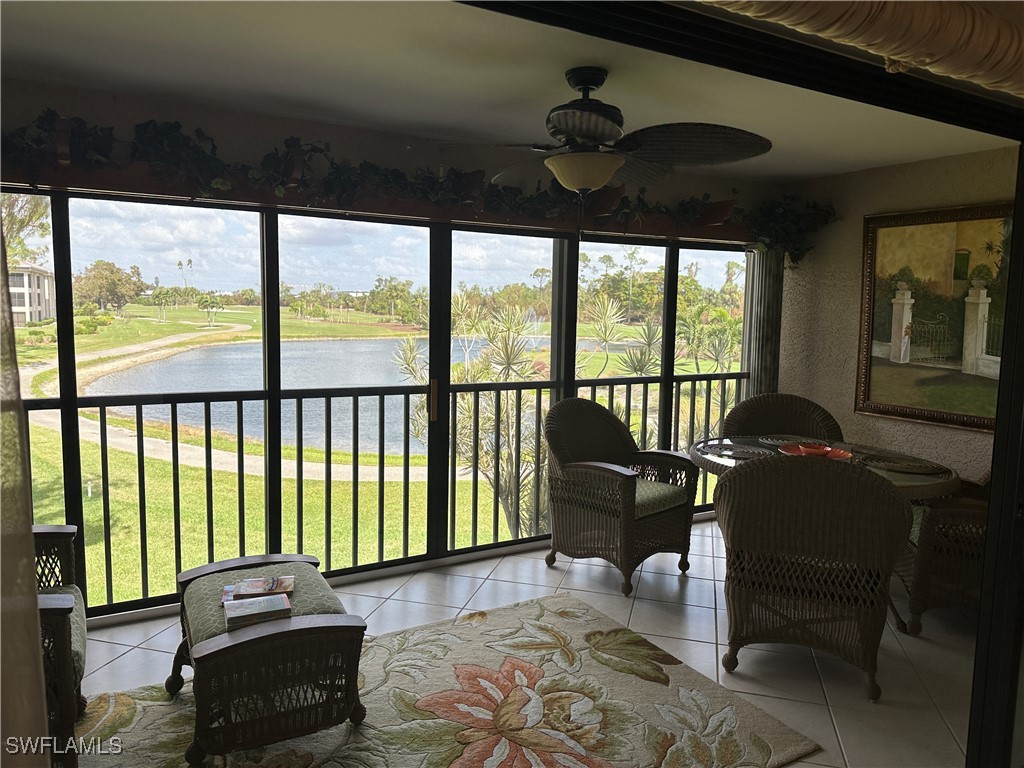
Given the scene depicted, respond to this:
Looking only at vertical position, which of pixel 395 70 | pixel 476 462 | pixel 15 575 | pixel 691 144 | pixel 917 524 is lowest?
pixel 917 524

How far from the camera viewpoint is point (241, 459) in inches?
144

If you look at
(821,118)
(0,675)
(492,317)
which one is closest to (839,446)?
(821,118)

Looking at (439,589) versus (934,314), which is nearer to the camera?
(439,589)

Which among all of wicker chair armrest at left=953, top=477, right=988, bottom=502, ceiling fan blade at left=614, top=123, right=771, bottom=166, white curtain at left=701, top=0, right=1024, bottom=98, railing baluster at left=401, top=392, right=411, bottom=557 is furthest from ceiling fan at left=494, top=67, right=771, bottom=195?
wicker chair armrest at left=953, top=477, right=988, bottom=502

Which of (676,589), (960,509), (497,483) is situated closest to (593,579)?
(676,589)

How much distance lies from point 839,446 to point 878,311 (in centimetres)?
128

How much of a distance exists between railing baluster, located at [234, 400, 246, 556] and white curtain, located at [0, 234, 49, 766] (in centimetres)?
289

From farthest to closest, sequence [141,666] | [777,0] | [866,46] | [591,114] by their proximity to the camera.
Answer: [141,666], [591,114], [866,46], [777,0]

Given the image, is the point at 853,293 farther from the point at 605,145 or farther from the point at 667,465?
the point at 605,145

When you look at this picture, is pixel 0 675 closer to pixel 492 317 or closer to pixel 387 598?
pixel 387 598

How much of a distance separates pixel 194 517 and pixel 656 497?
243cm

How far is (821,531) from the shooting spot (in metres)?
2.62

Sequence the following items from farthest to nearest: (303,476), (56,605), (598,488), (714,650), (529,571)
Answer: (529,571) → (303,476) → (598,488) → (714,650) → (56,605)

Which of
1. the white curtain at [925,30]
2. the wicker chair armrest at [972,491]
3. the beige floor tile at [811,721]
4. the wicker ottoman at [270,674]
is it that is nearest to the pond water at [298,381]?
the wicker ottoman at [270,674]
